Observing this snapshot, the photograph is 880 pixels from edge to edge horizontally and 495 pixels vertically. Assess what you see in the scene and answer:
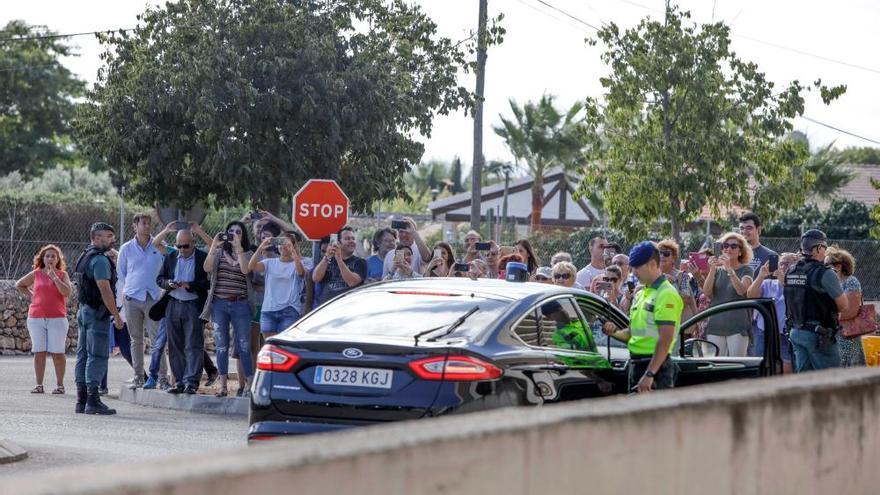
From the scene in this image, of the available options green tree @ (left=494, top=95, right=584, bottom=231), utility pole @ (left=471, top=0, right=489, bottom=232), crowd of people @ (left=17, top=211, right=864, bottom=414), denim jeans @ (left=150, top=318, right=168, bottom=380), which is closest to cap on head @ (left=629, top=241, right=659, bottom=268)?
crowd of people @ (left=17, top=211, right=864, bottom=414)

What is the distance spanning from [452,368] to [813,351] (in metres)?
4.59

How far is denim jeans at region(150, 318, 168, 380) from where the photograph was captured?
14719 mm

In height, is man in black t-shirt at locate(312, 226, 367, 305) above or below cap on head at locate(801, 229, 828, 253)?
below

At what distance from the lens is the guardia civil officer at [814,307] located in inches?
436

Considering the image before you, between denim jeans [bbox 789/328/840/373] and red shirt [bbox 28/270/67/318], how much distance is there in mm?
7949

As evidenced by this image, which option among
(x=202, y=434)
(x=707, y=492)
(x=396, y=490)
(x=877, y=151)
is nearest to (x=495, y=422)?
(x=396, y=490)

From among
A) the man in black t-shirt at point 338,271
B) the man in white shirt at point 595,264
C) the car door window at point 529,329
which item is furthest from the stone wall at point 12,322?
the car door window at point 529,329

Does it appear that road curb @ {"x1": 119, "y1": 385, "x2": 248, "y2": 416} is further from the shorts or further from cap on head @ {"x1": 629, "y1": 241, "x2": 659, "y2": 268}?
cap on head @ {"x1": 629, "y1": 241, "x2": 659, "y2": 268}

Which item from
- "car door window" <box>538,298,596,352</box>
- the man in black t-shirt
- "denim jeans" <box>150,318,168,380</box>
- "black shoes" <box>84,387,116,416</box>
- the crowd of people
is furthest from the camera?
"denim jeans" <box>150,318,168,380</box>

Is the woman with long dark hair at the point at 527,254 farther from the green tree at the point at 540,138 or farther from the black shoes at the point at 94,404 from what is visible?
the green tree at the point at 540,138

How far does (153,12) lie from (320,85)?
114 inches

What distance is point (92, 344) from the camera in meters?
12.9

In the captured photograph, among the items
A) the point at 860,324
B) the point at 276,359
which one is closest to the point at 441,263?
the point at 860,324

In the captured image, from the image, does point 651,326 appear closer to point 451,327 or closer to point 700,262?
point 451,327
